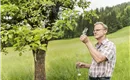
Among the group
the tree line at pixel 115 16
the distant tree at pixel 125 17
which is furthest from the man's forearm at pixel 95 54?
the distant tree at pixel 125 17

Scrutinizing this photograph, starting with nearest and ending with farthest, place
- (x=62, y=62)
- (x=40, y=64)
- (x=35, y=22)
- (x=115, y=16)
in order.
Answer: (x=35, y=22) < (x=40, y=64) < (x=62, y=62) < (x=115, y=16)

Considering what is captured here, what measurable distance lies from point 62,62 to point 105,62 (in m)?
4.02

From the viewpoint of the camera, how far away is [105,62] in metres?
4.09

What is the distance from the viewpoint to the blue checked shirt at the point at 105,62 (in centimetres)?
404

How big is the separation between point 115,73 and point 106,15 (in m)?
1.26

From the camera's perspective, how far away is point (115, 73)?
7664 millimetres

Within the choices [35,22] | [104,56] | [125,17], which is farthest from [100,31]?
[125,17]

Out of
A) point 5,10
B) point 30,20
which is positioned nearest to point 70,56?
point 30,20

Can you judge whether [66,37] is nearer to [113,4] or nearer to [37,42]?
[113,4]

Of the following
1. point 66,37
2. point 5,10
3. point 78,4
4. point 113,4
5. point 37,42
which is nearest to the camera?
point 37,42

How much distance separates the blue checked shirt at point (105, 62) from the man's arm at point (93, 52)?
0.26 feet

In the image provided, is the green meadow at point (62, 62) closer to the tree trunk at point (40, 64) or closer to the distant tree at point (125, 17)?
the distant tree at point (125, 17)

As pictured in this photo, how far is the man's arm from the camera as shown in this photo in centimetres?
386

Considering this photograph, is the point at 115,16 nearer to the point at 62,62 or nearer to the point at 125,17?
the point at 125,17
